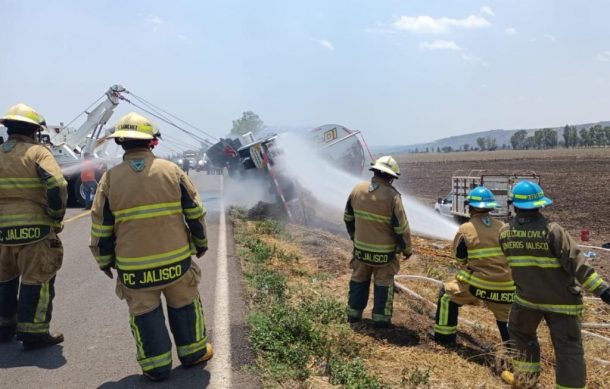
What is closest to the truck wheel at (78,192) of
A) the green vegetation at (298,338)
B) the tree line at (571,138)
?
the green vegetation at (298,338)

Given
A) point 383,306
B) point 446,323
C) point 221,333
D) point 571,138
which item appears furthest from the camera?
point 571,138

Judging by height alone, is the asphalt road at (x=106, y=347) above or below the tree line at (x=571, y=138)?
below

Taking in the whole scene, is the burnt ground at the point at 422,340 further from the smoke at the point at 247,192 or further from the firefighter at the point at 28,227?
the smoke at the point at 247,192

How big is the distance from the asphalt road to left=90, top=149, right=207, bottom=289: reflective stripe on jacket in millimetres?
794

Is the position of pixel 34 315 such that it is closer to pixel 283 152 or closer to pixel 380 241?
pixel 380 241

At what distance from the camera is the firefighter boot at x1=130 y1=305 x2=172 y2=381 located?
3.74 m

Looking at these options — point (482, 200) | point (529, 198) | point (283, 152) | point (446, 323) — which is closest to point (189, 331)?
point (446, 323)

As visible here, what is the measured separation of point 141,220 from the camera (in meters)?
3.69

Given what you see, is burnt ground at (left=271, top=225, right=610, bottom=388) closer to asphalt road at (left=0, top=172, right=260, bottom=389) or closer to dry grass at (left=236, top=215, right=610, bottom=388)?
dry grass at (left=236, top=215, right=610, bottom=388)

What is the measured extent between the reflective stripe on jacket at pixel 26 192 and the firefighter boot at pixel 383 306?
10.3 ft

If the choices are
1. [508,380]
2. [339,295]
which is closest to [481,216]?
[508,380]

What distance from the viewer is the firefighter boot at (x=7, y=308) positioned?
4586 millimetres

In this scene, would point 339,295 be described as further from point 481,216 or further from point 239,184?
point 239,184

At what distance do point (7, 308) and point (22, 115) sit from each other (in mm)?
1736
